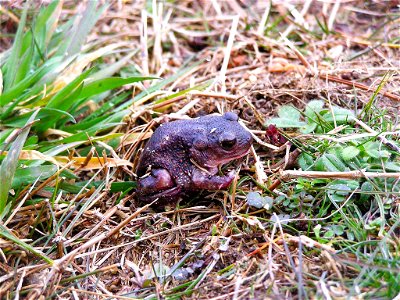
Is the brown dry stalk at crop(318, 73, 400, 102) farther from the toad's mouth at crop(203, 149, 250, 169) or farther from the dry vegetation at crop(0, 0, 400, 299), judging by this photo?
the toad's mouth at crop(203, 149, 250, 169)

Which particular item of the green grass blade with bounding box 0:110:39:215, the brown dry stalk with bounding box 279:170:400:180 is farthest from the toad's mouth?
the green grass blade with bounding box 0:110:39:215

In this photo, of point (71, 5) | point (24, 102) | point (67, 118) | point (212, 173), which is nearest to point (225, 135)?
point (212, 173)

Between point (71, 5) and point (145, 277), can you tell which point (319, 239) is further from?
point (71, 5)

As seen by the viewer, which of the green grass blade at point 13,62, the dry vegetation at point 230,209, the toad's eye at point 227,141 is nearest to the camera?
the dry vegetation at point 230,209

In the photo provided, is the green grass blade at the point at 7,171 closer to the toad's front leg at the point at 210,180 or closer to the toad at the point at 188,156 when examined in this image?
the toad at the point at 188,156

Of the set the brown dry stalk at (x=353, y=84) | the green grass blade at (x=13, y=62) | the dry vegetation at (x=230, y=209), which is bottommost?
the dry vegetation at (x=230, y=209)

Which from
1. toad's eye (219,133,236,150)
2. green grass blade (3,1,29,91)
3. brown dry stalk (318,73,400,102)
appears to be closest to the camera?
toad's eye (219,133,236,150)

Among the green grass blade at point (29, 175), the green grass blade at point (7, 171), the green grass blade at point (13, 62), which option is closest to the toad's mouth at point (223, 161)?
the green grass blade at point (29, 175)

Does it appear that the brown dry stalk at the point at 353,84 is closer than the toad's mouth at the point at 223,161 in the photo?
No
